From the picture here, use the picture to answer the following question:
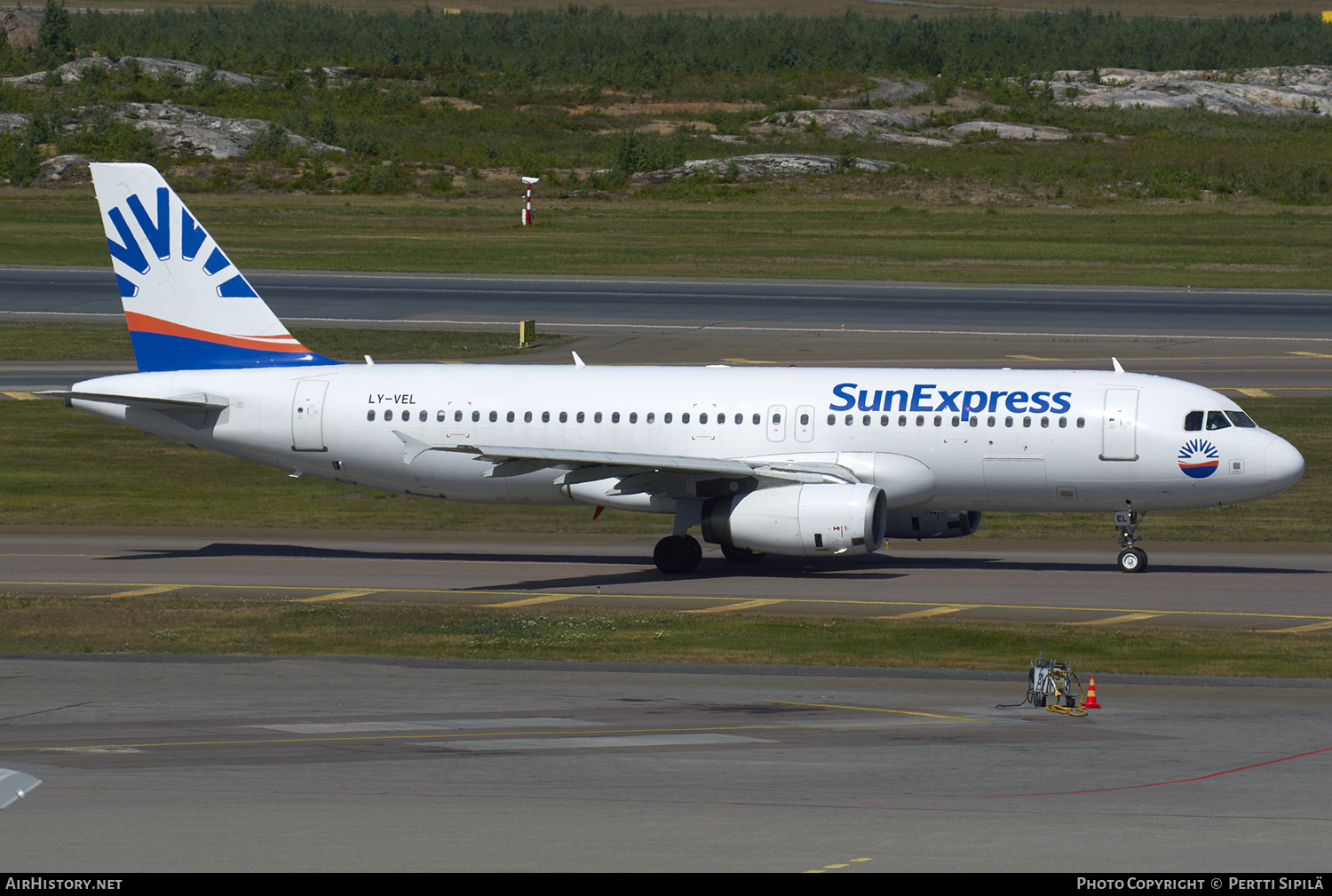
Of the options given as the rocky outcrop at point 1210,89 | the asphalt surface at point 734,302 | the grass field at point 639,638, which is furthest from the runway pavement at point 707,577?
the rocky outcrop at point 1210,89

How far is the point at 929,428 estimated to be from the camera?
38.0 m

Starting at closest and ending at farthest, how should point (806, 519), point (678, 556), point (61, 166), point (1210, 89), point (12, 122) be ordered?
point (806, 519) → point (678, 556) → point (61, 166) → point (12, 122) → point (1210, 89)

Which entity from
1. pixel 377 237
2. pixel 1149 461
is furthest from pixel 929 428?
pixel 377 237

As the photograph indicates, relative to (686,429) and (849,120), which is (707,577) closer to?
(686,429)

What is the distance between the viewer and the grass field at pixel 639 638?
29.2m

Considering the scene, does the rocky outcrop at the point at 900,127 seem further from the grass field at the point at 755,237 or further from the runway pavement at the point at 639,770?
the runway pavement at the point at 639,770

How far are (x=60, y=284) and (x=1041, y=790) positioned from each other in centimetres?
8304

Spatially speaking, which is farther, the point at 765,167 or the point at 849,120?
the point at 849,120

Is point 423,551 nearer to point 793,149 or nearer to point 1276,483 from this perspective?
point 1276,483

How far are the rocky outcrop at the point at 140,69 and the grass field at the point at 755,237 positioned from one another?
38.2m

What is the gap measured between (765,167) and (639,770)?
4676 inches

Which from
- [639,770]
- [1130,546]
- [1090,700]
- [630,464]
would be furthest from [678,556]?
[639,770]

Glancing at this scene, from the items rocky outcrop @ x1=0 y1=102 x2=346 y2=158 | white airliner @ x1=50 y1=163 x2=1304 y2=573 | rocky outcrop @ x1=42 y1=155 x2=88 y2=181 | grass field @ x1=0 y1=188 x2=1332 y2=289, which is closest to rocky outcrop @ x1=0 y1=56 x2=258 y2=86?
rocky outcrop @ x1=0 y1=102 x2=346 y2=158

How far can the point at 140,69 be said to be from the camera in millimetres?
164250
